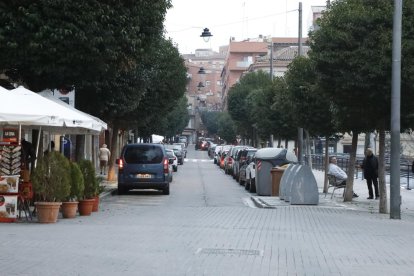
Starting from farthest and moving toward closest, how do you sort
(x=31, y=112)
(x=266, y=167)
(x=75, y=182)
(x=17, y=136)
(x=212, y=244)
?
(x=266, y=167)
(x=75, y=182)
(x=17, y=136)
(x=31, y=112)
(x=212, y=244)

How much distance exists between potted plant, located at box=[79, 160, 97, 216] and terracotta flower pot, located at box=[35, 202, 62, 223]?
208cm

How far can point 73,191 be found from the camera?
14.9 meters

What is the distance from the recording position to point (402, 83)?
17203mm

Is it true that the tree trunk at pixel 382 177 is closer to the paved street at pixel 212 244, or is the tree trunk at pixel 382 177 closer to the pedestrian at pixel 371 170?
the paved street at pixel 212 244

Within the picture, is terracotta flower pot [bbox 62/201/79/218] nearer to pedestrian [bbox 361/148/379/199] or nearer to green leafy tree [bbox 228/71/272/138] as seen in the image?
pedestrian [bbox 361/148/379/199]

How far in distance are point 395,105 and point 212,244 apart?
23.9 feet

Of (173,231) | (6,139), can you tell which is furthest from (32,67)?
(173,231)

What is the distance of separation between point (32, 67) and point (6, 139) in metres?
2.49

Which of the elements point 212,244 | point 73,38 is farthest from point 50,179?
point 212,244

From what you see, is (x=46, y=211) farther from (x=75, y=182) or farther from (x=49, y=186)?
(x=75, y=182)

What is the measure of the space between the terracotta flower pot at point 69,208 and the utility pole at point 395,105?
7.39m

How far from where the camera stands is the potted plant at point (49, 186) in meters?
13.6

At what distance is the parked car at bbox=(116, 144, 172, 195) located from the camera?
82.8ft

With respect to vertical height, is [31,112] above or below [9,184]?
above
